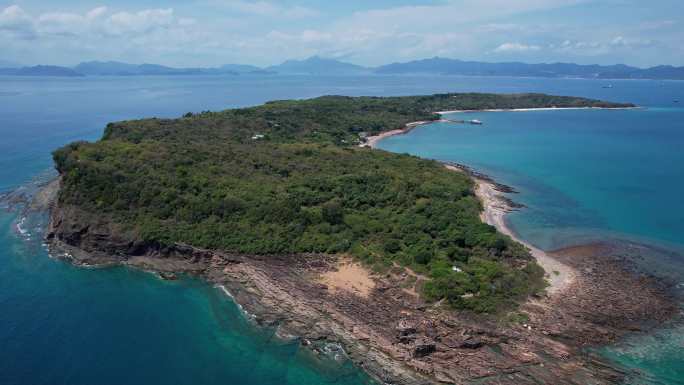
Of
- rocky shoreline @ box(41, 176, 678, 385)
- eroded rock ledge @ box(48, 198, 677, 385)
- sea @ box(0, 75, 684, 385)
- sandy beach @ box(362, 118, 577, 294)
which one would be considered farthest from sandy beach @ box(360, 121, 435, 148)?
eroded rock ledge @ box(48, 198, 677, 385)

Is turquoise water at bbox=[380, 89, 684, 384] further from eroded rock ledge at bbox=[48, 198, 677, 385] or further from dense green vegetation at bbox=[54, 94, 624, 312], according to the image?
dense green vegetation at bbox=[54, 94, 624, 312]

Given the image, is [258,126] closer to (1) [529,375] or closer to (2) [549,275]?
(2) [549,275]

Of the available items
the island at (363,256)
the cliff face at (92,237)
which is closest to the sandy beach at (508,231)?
the island at (363,256)

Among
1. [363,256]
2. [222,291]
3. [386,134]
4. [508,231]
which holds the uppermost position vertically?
[386,134]

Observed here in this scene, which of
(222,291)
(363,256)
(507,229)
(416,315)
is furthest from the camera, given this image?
(507,229)

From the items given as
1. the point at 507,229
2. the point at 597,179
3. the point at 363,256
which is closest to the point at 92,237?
the point at 363,256

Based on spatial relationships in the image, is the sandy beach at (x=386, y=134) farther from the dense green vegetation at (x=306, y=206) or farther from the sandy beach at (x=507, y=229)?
the dense green vegetation at (x=306, y=206)

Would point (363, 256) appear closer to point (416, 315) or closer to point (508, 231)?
point (416, 315)
